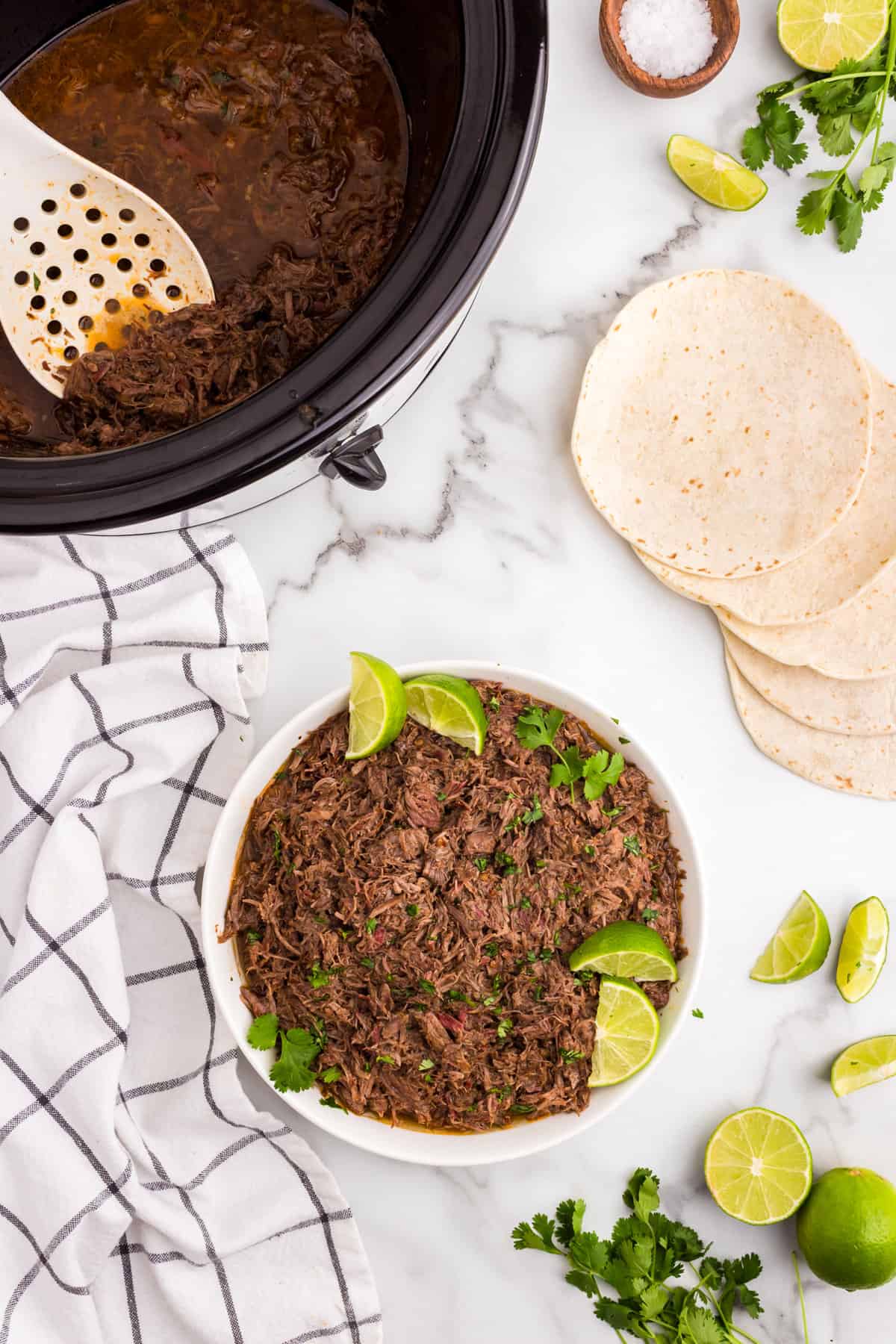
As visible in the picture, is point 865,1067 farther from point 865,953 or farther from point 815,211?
point 815,211

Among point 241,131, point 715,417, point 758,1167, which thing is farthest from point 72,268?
point 758,1167

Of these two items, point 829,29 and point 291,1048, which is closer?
point 291,1048

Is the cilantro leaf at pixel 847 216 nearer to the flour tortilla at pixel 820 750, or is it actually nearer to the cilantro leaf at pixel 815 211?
the cilantro leaf at pixel 815 211

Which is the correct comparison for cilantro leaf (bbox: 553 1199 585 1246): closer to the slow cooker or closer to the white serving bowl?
the white serving bowl

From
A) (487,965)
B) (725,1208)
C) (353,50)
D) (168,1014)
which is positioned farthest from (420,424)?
(725,1208)

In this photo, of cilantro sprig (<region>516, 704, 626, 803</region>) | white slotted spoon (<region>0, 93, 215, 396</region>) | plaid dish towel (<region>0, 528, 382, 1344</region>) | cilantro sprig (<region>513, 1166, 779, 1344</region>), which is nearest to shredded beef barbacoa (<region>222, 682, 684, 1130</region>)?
cilantro sprig (<region>516, 704, 626, 803</region>)

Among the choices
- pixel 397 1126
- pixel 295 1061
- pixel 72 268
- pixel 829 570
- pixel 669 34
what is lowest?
pixel 397 1126

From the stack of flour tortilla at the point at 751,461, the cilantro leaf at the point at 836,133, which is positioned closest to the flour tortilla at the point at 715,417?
the stack of flour tortilla at the point at 751,461
